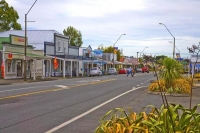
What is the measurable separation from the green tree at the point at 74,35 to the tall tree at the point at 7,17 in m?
35.0

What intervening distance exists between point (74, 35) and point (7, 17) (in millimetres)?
40471

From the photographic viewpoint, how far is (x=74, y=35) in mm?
100875

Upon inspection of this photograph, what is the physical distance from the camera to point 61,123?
10.2 metres

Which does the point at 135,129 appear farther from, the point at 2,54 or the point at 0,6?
the point at 0,6

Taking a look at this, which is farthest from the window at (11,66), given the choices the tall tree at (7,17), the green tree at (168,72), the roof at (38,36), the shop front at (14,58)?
the green tree at (168,72)

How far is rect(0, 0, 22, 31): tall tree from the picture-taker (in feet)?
200

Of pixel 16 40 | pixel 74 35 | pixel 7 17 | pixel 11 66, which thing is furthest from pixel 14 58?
pixel 74 35

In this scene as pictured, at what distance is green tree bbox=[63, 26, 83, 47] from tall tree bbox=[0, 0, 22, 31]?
34961 millimetres

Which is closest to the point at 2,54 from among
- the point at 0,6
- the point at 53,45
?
the point at 53,45

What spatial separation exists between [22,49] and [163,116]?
41719 mm

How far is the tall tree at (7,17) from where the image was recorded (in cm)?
6083

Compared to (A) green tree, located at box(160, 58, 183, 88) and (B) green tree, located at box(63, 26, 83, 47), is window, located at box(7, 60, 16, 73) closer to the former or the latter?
(A) green tree, located at box(160, 58, 183, 88)

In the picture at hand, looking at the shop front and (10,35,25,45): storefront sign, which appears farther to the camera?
(10,35,25,45): storefront sign

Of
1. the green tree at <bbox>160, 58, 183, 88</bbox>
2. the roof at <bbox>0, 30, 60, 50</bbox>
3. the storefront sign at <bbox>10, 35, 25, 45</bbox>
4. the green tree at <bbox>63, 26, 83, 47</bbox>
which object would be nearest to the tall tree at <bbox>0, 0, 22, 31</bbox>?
the roof at <bbox>0, 30, 60, 50</bbox>
